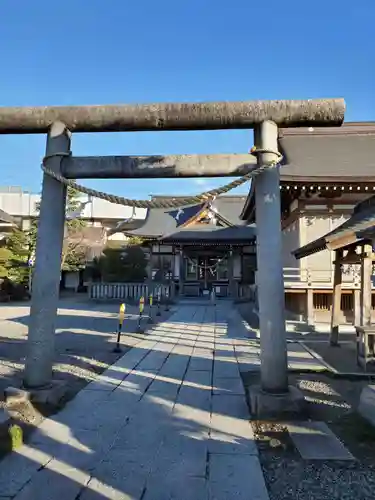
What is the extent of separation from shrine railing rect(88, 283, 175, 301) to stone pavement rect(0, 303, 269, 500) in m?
17.0

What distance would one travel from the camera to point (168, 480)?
2.94 meters

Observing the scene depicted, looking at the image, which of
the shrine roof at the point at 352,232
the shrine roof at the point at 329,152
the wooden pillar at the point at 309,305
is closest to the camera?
the shrine roof at the point at 352,232

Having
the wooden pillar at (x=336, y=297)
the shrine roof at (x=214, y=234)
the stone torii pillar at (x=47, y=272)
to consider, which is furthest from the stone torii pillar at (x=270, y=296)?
the shrine roof at (x=214, y=234)

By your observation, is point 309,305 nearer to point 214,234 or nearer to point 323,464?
point 323,464

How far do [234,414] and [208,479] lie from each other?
1596 mm

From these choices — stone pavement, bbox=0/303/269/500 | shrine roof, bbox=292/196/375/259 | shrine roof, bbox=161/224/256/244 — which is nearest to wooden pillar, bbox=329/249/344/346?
shrine roof, bbox=292/196/375/259

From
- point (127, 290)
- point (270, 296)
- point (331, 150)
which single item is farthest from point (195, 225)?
point (270, 296)

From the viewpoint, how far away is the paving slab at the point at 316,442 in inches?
133

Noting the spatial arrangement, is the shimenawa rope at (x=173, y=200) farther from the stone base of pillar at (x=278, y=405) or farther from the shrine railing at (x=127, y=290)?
the shrine railing at (x=127, y=290)

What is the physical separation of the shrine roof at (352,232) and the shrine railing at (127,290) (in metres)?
15.6

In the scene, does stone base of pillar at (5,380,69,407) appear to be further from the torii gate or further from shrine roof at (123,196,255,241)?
shrine roof at (123,196,255,241)

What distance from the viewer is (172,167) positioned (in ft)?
16.1

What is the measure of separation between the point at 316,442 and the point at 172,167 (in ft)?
12.1

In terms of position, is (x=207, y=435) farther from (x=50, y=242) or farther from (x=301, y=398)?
(x=50, y=242)
